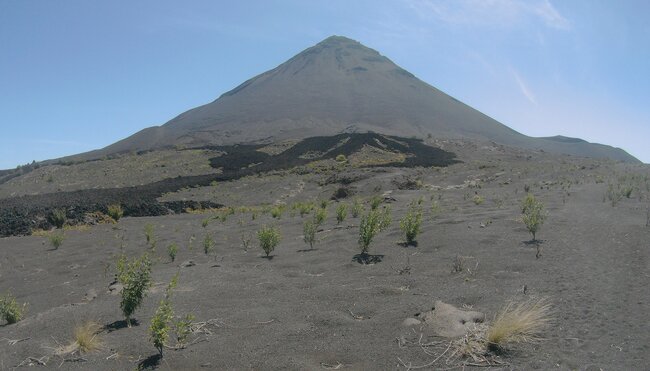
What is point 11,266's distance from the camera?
41.0 ft

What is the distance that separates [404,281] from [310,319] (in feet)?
6.86

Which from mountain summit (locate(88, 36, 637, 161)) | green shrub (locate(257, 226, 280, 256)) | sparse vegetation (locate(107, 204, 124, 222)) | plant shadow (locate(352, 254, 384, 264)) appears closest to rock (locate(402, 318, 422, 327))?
plant shadow (locate(352, 254, 384, 264))

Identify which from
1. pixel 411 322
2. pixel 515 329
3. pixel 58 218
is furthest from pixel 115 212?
pixel 515 329

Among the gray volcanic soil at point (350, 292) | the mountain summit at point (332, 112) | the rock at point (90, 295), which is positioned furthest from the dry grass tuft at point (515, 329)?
the mountain summit at point (332, 112)

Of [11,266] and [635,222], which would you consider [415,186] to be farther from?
[11,266]

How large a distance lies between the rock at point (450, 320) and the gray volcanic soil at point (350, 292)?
0.27 meters

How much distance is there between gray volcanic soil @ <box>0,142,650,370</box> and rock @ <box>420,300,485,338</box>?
0.90 feet

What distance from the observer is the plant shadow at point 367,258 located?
29.8ft

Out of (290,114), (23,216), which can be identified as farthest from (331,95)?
(23,216)

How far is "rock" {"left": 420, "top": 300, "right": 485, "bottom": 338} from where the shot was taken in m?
5.02

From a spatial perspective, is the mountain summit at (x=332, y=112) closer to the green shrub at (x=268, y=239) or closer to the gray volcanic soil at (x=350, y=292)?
the gray volcanic soil at (x=350, y=292)

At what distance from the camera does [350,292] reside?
6.95 meters

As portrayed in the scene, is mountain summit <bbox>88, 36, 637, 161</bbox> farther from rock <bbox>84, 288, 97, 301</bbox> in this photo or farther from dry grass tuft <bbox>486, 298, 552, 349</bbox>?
dry grass tuft <bbox>486, 298, 552, 349</bbox>

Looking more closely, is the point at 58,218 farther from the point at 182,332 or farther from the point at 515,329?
the point at 515,329
